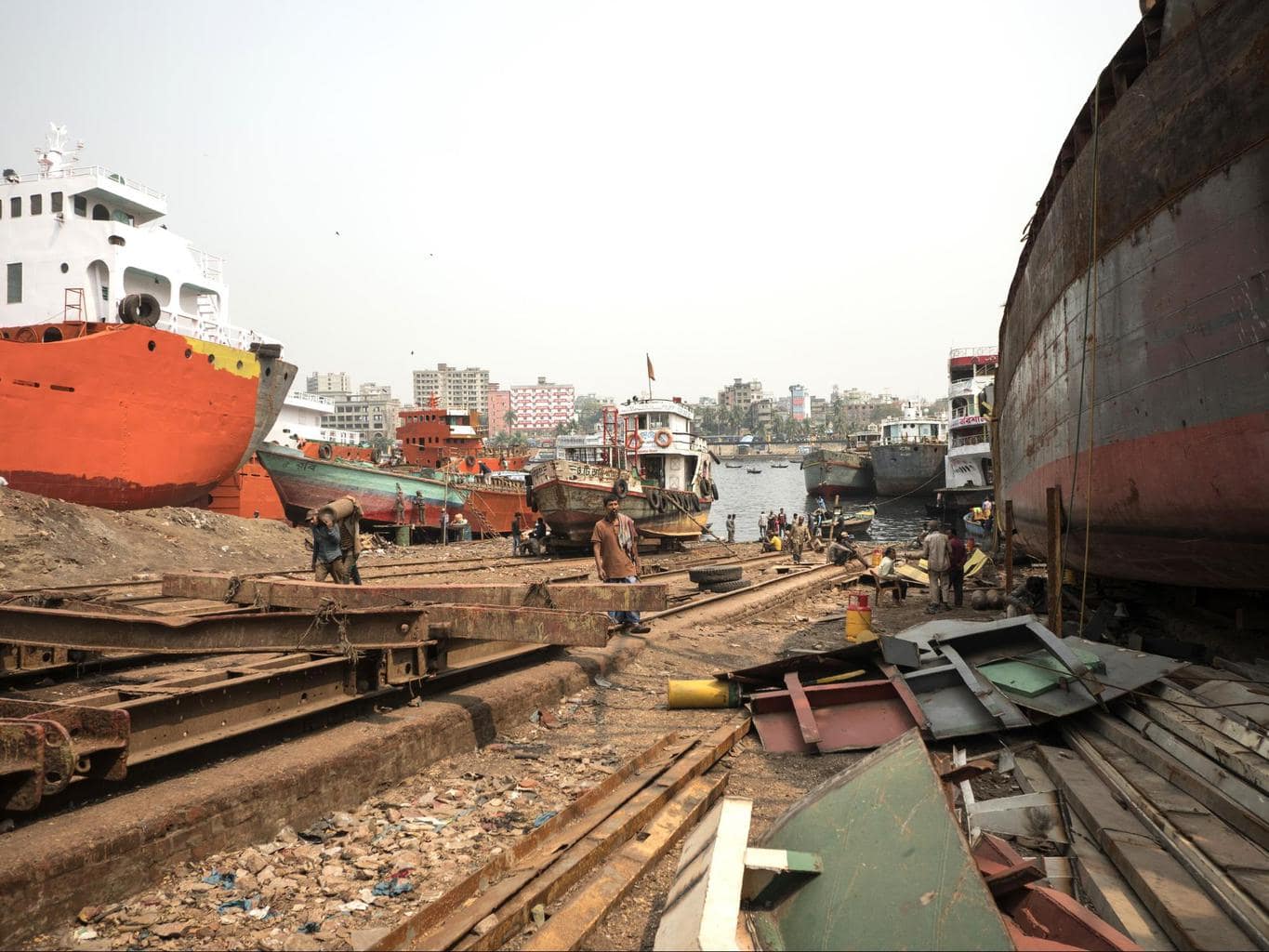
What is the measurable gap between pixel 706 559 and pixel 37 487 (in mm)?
15180

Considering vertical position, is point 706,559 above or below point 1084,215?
below

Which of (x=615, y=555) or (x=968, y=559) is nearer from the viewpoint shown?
(x=615, y=555)

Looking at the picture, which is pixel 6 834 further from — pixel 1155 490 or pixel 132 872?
pixel 1155 490

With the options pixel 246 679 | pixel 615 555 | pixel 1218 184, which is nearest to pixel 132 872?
pixel 246 679

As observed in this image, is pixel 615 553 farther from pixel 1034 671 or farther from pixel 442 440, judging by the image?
pixel 442 440

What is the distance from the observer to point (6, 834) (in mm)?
2984

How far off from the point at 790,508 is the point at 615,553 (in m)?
57.2

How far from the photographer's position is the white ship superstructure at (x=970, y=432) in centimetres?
3875

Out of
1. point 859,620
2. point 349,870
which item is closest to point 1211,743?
point 859,620

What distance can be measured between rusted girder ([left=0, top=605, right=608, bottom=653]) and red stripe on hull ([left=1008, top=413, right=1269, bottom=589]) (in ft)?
15.3

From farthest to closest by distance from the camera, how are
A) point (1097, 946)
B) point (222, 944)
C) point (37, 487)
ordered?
point (37, 487) < point (222, 944) < point (1097, 946)

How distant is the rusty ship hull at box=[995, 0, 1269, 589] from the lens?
17.1 ft

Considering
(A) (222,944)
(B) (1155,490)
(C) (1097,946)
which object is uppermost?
(B) (1155,490)

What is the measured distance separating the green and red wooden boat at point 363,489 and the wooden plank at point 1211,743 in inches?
826
